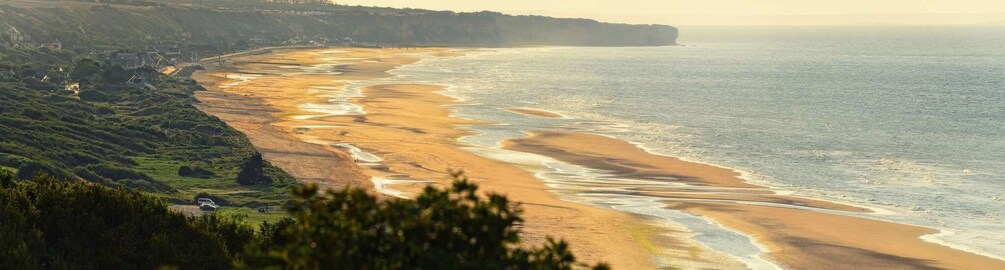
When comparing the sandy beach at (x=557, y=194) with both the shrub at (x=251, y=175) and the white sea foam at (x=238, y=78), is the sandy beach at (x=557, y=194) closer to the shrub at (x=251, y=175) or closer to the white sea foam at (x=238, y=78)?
the shrub at (x=251, y=175)

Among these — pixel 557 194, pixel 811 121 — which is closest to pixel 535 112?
pixel 811 121

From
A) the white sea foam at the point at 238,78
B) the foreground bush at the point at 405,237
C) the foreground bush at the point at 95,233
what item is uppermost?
the foreground bush at the point at 405,237

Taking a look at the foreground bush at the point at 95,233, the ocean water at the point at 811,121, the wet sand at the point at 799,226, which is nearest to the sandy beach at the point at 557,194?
the wet sand at the point at 799,226

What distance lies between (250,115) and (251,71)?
164ft

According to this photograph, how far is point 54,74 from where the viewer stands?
86.8 metres

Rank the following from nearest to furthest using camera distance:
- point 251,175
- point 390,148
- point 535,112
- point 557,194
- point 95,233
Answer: point 95,233
point 251,175
point 557,194
point 390,148
point 535,112

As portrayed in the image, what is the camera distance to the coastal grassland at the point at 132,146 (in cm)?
3984

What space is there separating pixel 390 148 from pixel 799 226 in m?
24.3

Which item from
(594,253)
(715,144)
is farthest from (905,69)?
(594,253)

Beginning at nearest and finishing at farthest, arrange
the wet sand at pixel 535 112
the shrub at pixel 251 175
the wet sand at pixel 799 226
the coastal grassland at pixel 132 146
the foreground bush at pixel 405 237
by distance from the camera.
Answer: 1. the foreground bush at pixel 405 237
2. the wet sand at pixel 799 226
3. the coastal grassland at pixel 132 146
4. the shrub at pixel 251 175
5. the wet sand at pixel 535 112

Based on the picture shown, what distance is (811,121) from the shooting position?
80.3 m

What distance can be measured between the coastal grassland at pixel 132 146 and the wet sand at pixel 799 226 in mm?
Result: 14731

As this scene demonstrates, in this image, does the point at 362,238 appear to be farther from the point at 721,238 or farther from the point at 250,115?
the point at 250,115

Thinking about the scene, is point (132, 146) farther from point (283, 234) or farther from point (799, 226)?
point (283, 234)
